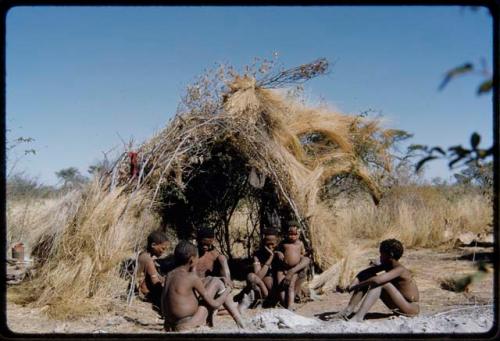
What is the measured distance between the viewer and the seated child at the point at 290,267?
737cm

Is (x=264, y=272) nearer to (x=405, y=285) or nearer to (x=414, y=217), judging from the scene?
(x=405, y=285)

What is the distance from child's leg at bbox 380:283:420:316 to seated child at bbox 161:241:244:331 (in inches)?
70.9

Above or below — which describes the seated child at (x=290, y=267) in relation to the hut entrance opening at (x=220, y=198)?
below

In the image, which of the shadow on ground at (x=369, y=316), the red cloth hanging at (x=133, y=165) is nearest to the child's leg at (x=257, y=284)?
the shadow on ground at (x=369, y=316)

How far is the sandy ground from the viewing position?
5.64m

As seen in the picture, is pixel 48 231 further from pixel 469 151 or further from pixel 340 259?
pixel 469 151

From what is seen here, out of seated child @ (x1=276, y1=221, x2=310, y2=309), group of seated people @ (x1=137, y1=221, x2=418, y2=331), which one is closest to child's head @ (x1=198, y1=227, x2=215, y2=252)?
group of seated people @ (x1=137, y1=221, x2=418, y2=331)

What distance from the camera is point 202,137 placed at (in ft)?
27.9

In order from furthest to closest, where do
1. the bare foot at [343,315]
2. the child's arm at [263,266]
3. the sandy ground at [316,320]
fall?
the child's arm at [263,266] < the bare foot at [343,315] < the sandy ground at [316,320]

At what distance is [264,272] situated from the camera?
7.59 metres

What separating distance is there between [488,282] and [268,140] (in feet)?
12.7

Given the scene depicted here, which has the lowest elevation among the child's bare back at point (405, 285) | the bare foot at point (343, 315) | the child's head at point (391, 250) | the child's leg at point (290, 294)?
the bare foot at point (343, 315)

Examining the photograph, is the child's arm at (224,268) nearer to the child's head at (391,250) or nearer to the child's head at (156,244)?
the child's head at (156,244)

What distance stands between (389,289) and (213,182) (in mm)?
4377
